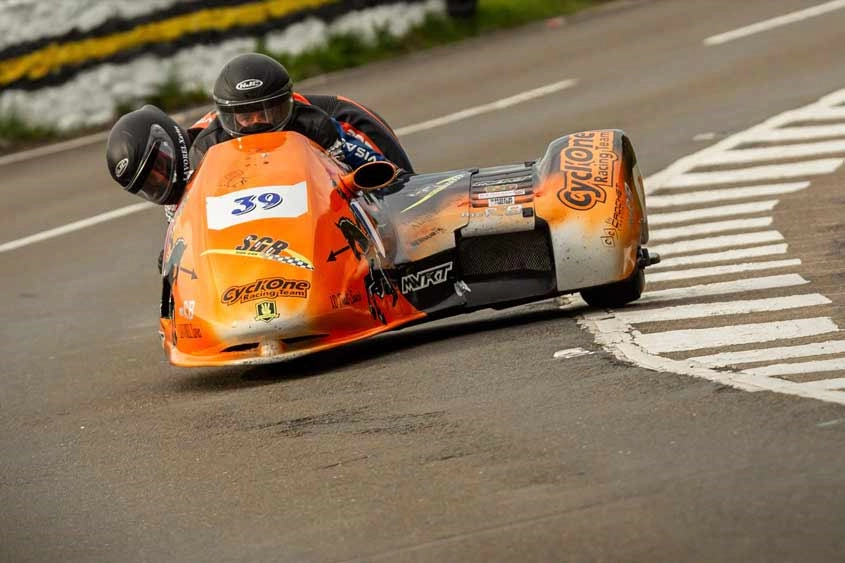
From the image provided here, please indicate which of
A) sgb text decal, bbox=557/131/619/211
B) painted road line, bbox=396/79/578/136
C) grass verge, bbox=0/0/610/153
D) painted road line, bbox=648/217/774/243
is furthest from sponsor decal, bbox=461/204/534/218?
grass verge, bbox=0/0/610/153

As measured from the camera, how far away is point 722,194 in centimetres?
1350

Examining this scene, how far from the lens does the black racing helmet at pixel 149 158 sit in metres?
9.71

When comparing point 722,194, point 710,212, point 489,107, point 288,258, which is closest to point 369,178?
point 288,258

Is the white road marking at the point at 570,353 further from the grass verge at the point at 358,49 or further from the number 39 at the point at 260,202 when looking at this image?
the grass verge at the point at 358,49

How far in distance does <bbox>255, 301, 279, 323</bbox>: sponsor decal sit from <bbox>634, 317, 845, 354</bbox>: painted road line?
1.71 m

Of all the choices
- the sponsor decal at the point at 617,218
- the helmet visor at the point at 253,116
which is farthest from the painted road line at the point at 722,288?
the helmet visor at the point at 253,116

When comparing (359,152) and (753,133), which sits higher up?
(359,152)

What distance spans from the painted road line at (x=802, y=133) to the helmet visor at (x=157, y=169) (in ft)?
23.4

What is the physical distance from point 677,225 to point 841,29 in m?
8.94

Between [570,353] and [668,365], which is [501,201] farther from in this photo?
[668,365]

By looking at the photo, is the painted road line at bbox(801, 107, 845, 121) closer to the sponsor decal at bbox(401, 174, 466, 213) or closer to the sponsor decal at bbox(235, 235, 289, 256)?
the sponsor decal at bbox(401, 174, 466, 213)

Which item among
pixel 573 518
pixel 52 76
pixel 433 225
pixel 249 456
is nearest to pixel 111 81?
pixel 52 76

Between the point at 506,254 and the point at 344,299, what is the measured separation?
1.07 metres

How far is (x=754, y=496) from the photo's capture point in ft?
17.8
